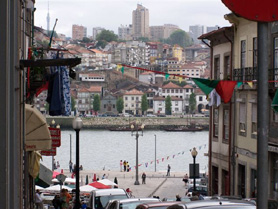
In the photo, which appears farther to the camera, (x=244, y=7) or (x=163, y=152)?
(x=163, y=152)

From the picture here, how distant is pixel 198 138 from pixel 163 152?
4394cm

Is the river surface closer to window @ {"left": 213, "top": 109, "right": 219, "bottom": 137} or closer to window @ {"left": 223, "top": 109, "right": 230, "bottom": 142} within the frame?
window @ {"left": 213, "top": 109, "right": 219, "bottom": 137}

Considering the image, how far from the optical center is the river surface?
98.9 meters

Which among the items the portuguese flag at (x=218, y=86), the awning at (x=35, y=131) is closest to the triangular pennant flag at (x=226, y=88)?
the portuguese flag at (x=218, y=86)

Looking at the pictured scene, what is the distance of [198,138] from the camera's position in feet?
557

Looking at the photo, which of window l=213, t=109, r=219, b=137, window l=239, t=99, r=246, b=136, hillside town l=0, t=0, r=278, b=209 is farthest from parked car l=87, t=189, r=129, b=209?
window l=213, t=109, r=219, b=137

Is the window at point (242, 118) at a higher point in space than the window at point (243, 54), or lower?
lower

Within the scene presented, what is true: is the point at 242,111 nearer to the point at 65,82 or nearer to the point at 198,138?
the point at 65,82

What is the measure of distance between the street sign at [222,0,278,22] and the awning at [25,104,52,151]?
280 inches

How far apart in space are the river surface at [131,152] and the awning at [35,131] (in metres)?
65.9

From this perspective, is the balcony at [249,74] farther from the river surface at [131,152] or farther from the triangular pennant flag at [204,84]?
the river surface at [131,152]

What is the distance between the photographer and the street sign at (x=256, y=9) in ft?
14.4

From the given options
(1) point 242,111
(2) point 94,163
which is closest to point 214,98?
(1) point 242,111

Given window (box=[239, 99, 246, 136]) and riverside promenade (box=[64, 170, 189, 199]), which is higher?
window (box=[239, 99, 246, 136])
